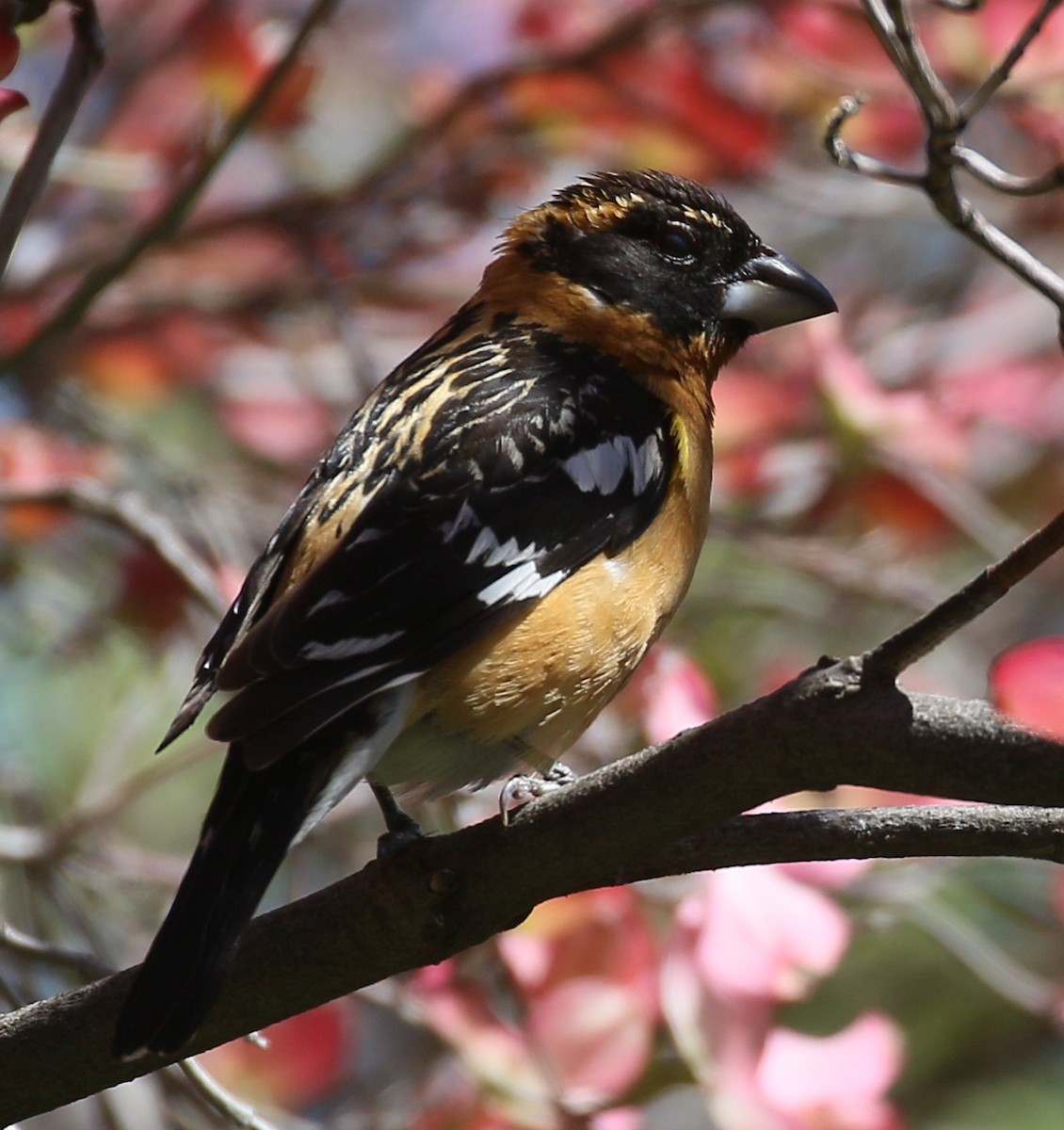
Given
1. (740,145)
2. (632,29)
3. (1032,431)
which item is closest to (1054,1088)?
(1032,431)

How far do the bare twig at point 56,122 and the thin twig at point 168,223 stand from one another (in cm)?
82

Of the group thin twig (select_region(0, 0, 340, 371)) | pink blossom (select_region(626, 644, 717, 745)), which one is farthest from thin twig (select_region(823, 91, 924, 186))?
pink blossom (select_region(626, 644, 717, 745))

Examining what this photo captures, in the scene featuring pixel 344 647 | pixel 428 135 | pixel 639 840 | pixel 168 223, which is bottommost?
pixel 639 840

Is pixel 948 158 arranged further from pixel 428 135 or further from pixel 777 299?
pixel 428 135

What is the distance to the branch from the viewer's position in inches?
78.1

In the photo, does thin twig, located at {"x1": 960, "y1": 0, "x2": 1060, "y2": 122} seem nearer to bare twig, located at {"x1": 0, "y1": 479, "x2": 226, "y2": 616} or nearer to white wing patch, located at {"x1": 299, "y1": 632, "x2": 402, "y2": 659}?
white wing patch, located at {"x1": 299, "y1": 632, "x2": 402, "y2": 659}

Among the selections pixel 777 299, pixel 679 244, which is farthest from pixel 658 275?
pixel 777 299

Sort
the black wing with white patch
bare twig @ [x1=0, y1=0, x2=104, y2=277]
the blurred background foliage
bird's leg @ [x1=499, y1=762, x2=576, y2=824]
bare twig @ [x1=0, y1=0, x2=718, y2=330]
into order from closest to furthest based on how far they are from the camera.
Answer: bare twig @ [x1=0, y1=0, x2=104, y2=277]
the black wing with white patch
bird's leg @ [x1=499, y1=762, x2=576, y2=824]
the blurred background foliage
bare twig @ [x1=0, y1=0, x2=718, y2=330]

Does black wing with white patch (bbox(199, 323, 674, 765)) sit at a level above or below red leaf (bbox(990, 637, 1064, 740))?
above

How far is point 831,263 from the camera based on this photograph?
245 inches

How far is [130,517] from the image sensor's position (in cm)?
333

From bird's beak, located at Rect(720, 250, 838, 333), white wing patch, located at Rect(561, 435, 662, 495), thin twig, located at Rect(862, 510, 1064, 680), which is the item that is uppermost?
bird's beak, located at Rect(720, 250, 838, 333)

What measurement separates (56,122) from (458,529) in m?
0.88

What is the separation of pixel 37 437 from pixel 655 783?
2.85 m
